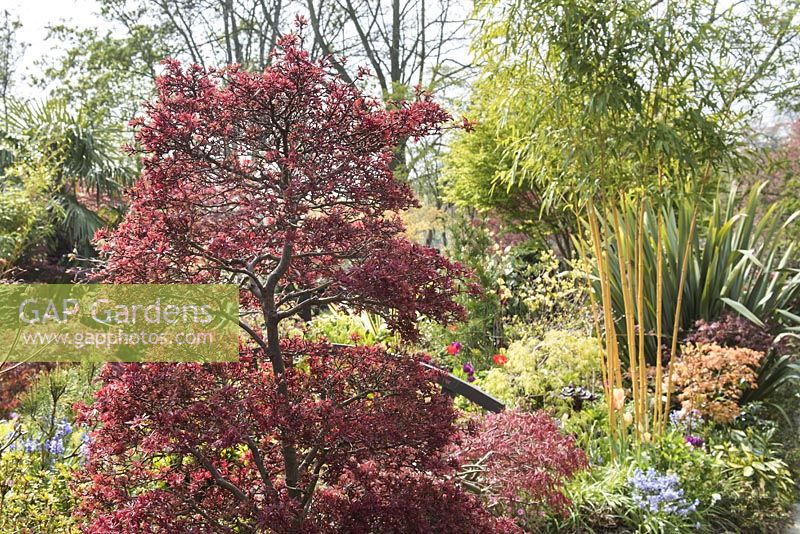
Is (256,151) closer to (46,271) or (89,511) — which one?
(89,511)

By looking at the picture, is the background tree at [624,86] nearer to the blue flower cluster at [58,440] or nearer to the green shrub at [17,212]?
the blue flower cluster at [58,440]

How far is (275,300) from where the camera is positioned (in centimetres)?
229

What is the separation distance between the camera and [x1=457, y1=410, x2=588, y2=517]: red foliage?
8.43ft

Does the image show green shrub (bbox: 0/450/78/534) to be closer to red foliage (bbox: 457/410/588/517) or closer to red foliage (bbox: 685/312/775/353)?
red foliage (bbox: 457/410/588/517)

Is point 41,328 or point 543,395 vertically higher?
point 41,328

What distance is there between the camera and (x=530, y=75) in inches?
147

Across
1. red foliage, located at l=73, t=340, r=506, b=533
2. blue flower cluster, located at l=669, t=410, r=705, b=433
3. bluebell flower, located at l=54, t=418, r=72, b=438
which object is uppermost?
red foliage, located at l=73, t=340, r=506, b=533

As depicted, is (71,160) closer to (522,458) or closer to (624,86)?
(624,86)

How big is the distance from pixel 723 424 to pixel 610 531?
1.50m

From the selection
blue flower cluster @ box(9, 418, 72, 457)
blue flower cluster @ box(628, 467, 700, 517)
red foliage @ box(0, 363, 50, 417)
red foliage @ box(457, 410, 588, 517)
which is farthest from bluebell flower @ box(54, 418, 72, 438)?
blue flower cluster @ box(628, 467, 700, 517)

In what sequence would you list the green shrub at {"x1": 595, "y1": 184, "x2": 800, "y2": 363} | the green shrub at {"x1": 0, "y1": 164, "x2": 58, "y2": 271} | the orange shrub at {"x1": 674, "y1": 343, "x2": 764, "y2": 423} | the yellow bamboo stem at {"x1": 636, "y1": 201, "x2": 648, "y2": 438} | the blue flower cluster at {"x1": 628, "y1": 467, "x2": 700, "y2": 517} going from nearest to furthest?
the blue flower cluster at {"x1": 628, "y1": 467, "x2": 700, "y2": 517}
the yellow bamboo stem at {"x1": 636, "y1": 201, "x2": 648, "y2": 438}
the orange shrub at {"x1": 674, "y1": 343, "x2": 764, "y2": 423}
the green shrub at {"x1": 595, "y1": 184, "x2": 800, "y2": 363}
the green shrub at {"x1": 0, "y1": 164, "x2": 58, "y2": 271}

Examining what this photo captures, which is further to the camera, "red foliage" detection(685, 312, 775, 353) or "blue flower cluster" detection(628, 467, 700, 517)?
"red foliage" detection(685, 312, 775, 353)

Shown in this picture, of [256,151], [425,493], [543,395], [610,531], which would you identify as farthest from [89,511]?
[543,395]

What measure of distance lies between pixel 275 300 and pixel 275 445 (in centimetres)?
47
